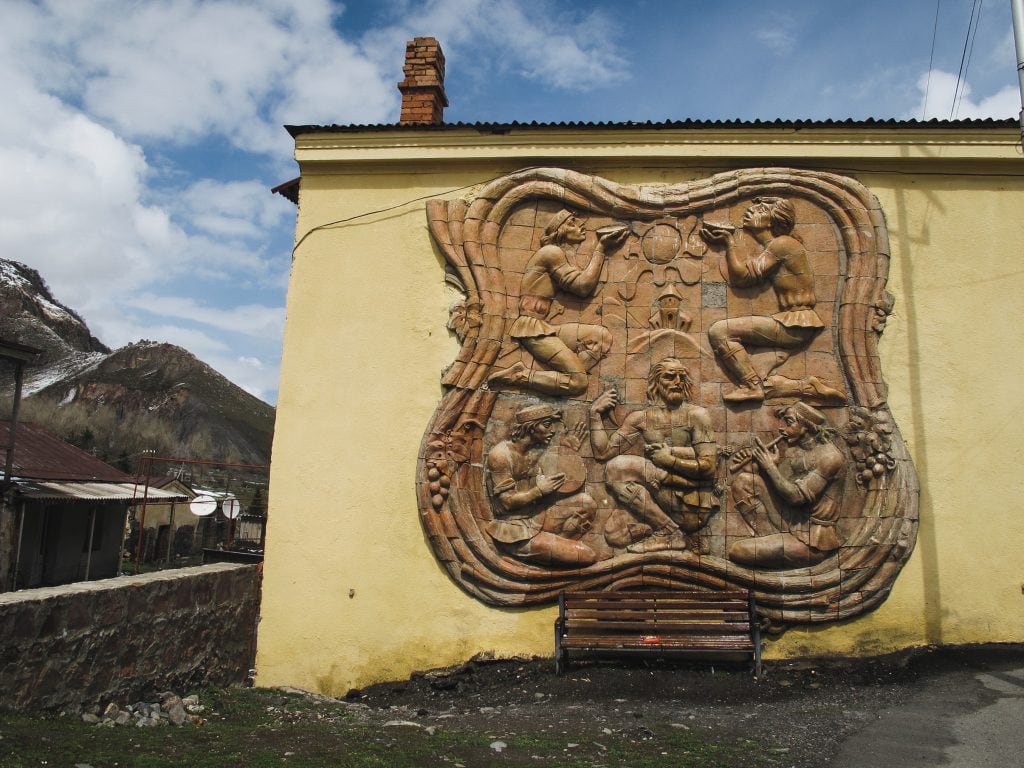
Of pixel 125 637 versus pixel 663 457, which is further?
pixel 663 457

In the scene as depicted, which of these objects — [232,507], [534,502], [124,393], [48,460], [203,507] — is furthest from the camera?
[124,393]

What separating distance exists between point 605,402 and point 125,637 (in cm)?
425

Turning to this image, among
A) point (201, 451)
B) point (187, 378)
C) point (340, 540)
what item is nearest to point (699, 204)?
point (340, 540)

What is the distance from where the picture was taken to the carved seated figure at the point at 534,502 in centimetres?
721

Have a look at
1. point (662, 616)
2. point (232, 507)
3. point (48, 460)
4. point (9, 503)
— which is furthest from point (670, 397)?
point (48, 460)

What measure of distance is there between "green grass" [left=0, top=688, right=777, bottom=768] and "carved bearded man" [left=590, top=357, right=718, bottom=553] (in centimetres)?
217

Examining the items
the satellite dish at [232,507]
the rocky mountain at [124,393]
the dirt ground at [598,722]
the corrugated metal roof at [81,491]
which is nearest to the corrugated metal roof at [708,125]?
the dirt ground at [598,722]

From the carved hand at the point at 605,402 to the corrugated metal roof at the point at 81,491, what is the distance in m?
10.6

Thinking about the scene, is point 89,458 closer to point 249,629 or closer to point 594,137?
point 249,629

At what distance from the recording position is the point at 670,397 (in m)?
7.36

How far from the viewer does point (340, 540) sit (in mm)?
7512

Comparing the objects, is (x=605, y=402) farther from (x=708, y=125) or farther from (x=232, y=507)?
(x=232, y=507)

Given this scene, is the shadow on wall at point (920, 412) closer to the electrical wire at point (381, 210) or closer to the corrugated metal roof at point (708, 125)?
the corrugated metal roof at point (708, 125)

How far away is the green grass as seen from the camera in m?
3.98
